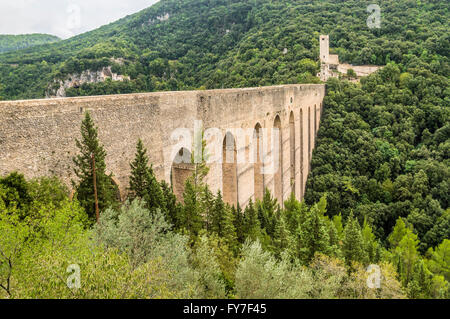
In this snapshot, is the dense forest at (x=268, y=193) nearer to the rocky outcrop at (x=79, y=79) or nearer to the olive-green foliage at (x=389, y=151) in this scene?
the olive-green foliage at (x=389, y=151)

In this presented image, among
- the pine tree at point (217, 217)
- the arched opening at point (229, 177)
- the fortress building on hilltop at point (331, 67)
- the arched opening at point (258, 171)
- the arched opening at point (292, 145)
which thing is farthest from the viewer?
the fortress building on hilltop at point (331, 67)

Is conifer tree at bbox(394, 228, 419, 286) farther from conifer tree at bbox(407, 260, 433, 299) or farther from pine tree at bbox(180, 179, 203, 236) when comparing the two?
pine tree at bbox(180, 179, 203, 236)

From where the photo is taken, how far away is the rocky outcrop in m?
43.9

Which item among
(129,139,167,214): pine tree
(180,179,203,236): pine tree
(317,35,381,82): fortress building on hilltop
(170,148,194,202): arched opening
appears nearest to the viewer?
(129,139,167,214): pine tree

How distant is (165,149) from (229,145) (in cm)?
541

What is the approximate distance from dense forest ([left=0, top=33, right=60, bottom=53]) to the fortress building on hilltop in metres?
96.9

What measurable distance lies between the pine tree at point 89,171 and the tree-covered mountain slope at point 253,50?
30.5 metres

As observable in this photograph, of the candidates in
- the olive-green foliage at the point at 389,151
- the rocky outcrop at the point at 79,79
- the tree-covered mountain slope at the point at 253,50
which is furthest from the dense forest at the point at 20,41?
the olive-green foliage at the point at 389,151

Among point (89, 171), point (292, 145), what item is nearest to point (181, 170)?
point (89, 171)

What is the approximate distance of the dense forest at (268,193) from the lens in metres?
7.27

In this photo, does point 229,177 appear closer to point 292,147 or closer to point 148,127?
point 148,127

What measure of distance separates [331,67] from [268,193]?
31.9 m

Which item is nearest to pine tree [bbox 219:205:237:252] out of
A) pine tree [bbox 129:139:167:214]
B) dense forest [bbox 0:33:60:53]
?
A: pine tree [bbox 129:139:167:214]

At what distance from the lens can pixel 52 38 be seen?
12800 cm
